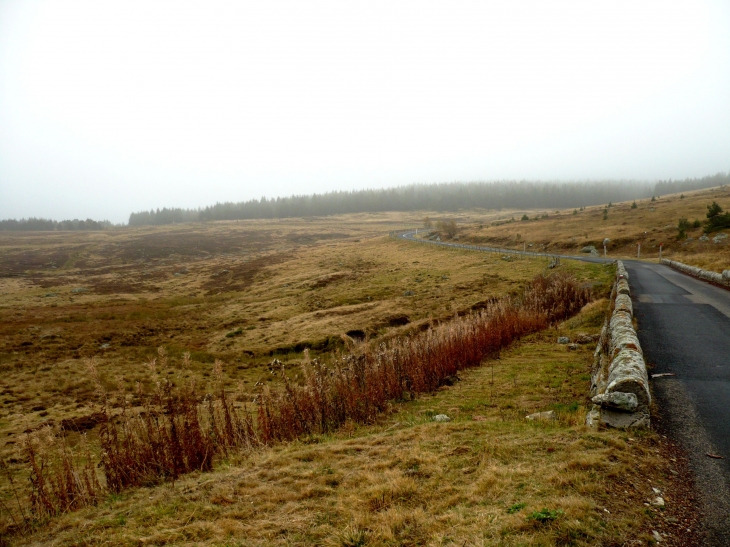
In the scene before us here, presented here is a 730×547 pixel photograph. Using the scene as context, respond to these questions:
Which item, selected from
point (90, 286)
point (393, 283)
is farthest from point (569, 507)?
point (90, 286)

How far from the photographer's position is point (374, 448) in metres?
8.35

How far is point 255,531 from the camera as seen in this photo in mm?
5684

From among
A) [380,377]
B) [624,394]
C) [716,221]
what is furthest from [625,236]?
[624,394]

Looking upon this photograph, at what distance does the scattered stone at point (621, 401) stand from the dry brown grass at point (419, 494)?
52 centimetres

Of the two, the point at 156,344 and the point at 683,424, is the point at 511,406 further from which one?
the point at 156,344

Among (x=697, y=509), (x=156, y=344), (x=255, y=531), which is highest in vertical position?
(x=697, y=509)

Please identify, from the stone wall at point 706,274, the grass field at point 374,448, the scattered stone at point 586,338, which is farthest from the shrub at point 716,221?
the scattered stone at point 586,338

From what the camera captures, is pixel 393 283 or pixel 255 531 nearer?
pixel 255 531

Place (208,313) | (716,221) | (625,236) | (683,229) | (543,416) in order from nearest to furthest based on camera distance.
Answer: (543,416) < (208,313) < (716,221) < (683,229) < (625,236)

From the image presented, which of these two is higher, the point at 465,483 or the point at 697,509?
the point at 697,509

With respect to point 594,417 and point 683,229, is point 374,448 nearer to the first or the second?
point 594,417

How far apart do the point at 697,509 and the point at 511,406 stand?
5467 millimetres

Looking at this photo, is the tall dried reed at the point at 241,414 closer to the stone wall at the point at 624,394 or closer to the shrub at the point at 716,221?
the stone wall at the point at 624,394

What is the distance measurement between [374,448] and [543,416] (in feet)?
13.1
